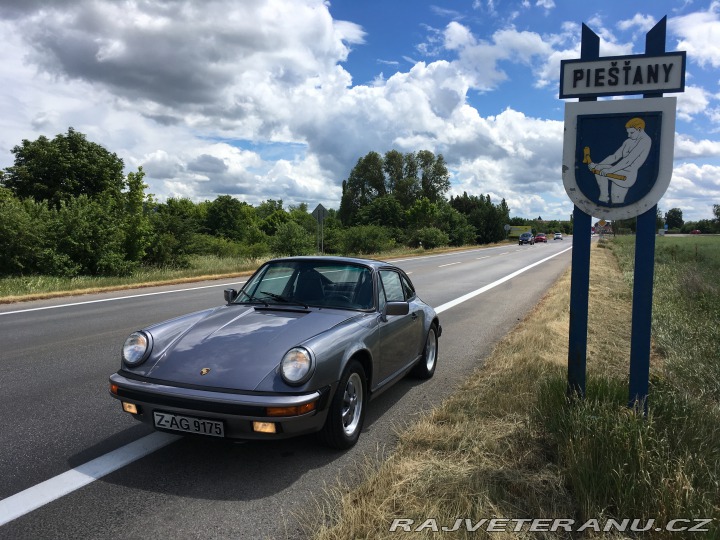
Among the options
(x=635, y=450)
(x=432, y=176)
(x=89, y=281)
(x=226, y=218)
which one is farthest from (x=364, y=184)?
(x=635, y=450)

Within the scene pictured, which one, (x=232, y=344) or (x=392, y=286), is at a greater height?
(x=392, y=286)

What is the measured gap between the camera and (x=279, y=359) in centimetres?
361

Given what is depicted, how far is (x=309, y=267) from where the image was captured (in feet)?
16.5

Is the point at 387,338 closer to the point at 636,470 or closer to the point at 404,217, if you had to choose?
the point at 636,470

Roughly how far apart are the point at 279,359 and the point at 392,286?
2.12 meters

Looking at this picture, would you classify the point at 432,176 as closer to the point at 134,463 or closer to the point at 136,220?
the point at 136,220

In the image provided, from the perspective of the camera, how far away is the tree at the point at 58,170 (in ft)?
122

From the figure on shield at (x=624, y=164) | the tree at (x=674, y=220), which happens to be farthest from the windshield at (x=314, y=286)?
the tree at (x=674, y=220)

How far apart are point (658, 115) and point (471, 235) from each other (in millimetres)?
73319

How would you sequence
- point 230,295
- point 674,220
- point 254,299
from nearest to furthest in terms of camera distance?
point 254,299, point 230,295, point 674,220

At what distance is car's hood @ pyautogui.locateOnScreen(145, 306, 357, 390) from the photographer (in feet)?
11.5

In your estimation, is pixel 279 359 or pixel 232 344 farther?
pixel 232 344

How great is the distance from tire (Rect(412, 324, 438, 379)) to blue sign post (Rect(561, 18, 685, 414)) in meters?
2.12

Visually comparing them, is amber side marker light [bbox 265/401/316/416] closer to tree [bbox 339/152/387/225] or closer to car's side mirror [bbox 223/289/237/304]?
car's side mirror [bbox 223/289/237/304]
